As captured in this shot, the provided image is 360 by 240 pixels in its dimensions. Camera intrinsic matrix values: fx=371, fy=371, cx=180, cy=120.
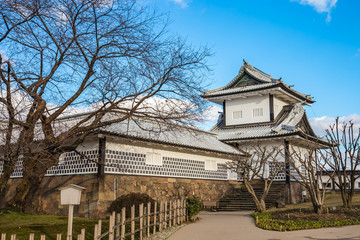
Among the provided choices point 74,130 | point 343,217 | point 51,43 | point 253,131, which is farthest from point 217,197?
point 51,43

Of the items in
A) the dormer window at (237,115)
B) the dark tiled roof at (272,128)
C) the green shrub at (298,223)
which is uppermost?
the dormer window at (237,115)

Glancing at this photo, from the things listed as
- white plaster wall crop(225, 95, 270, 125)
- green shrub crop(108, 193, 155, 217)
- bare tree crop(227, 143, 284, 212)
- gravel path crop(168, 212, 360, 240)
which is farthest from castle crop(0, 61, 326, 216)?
gravel path crop(168, 212, 360, 240)

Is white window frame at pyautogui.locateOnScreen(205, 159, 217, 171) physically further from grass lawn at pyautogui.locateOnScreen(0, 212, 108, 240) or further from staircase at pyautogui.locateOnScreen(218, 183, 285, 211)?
grass lawn at pyautogui.locateOnScreen(0, 212, 108, 240)

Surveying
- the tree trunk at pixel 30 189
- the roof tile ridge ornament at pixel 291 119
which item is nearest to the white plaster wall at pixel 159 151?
the tree trunk at pixel 30 189

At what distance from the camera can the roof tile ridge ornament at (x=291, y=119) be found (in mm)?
27820

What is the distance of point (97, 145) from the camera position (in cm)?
1880

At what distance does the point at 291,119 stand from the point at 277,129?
2.59 meters

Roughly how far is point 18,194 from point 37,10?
7.93 metres

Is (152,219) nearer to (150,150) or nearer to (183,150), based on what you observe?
(150,150)

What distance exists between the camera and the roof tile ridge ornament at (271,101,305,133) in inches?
1095

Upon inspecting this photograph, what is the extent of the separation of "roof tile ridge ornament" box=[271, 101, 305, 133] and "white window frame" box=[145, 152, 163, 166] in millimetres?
10500

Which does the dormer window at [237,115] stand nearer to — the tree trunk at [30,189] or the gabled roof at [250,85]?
the gabled roof at [250,85]

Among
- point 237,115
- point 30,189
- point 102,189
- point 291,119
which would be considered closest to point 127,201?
point 102,189

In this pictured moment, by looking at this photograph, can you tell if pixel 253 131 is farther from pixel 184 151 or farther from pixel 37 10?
pixel 37 10
